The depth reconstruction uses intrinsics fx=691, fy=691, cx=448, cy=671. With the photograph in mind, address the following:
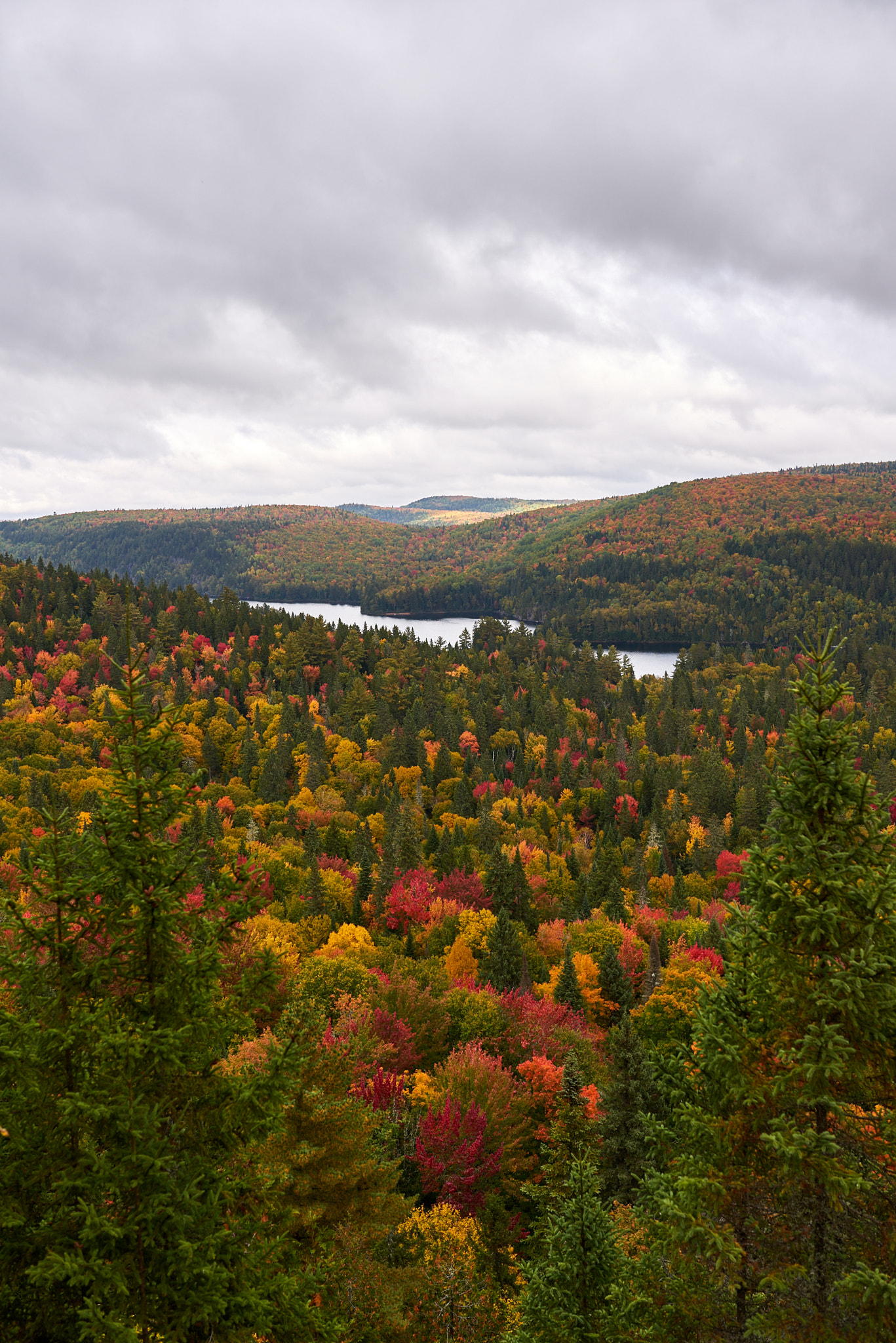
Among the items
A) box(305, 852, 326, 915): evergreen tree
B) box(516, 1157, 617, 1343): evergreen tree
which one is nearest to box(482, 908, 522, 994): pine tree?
box(305, 852, 326, 915): evergreen tree

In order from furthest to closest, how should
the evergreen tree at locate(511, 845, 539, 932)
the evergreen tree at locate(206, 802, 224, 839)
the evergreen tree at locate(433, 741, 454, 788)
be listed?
the evergreen tree at locate(433, 741, 454, 788), the evergreen tree at locate(206, 802, 224, 839), the evergreen tree at locate(511, 845, 539, 932)

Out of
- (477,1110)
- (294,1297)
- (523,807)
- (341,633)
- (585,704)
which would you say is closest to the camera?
(294,1297)

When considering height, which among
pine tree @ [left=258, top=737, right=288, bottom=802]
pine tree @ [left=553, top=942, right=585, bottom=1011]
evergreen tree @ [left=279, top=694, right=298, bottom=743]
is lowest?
pine tree @ [left=553, top=942, right=585, bottom=1011]

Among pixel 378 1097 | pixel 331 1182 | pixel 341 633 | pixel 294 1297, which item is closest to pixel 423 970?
pixel 378 1097

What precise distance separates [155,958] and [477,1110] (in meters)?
30.9

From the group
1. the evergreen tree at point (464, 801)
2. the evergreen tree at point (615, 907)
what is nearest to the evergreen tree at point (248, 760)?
the evergreen tree at point (464, 801)

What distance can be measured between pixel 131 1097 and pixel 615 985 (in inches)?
2187

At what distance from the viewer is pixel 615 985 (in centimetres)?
5925

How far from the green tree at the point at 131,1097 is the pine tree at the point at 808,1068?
775 centimetres

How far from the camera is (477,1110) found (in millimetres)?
36156

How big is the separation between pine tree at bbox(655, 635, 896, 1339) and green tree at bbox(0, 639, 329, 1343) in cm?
775

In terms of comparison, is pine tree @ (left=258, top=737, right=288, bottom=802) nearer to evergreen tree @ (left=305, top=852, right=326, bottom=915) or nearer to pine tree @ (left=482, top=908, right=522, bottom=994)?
evergreen tree @ (left=305, top=852, right=326, bottom=915)

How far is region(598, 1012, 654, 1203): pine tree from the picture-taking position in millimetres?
35188

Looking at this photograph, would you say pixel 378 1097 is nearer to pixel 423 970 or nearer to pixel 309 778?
pixel 423 970
